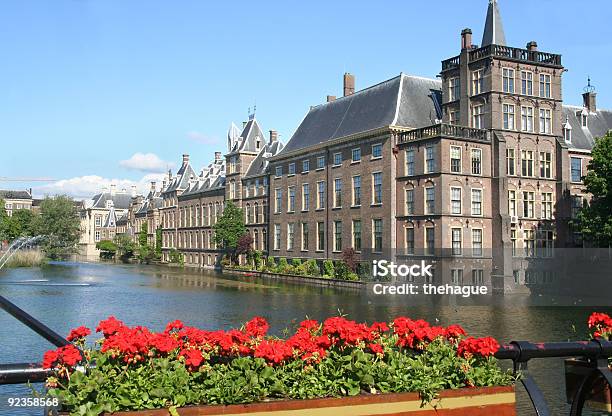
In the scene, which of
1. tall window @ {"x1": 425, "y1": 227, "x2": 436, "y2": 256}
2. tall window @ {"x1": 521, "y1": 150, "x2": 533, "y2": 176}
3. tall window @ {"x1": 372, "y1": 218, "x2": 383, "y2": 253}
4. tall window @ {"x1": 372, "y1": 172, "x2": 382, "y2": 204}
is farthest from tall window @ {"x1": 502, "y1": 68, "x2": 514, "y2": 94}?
tall window @ {"x1": 372, "y1": 218, "x2": 383, "y2": 253}

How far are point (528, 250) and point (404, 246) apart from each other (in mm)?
8869

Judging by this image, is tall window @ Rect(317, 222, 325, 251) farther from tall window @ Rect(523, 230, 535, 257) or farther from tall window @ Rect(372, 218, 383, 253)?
tall window @ Rect(523, 230, 535, 257)

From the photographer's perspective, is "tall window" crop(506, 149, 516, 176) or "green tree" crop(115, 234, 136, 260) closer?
"tall window" crop(506, 149, 516, 176)

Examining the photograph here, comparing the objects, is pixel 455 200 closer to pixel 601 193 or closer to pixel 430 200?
pixel 430 200

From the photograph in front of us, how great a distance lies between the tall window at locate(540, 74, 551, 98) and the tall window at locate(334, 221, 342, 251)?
19199 millimetres

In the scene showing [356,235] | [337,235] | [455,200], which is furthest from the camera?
[337,235]

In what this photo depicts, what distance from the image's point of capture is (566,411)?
40.4 feet

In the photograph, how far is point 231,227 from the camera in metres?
75.4

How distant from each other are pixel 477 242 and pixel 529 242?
4511 millimetres

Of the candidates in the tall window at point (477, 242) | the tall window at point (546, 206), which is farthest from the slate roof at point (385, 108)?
the tall window at point (546, 206)

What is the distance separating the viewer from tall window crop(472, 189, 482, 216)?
44.9m

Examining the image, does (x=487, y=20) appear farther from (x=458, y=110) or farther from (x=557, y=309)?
(x=557, y=309)

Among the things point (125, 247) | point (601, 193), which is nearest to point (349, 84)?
point (601, 193)

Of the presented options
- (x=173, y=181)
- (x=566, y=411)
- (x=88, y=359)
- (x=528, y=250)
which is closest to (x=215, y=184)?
(x=173, y=181)
